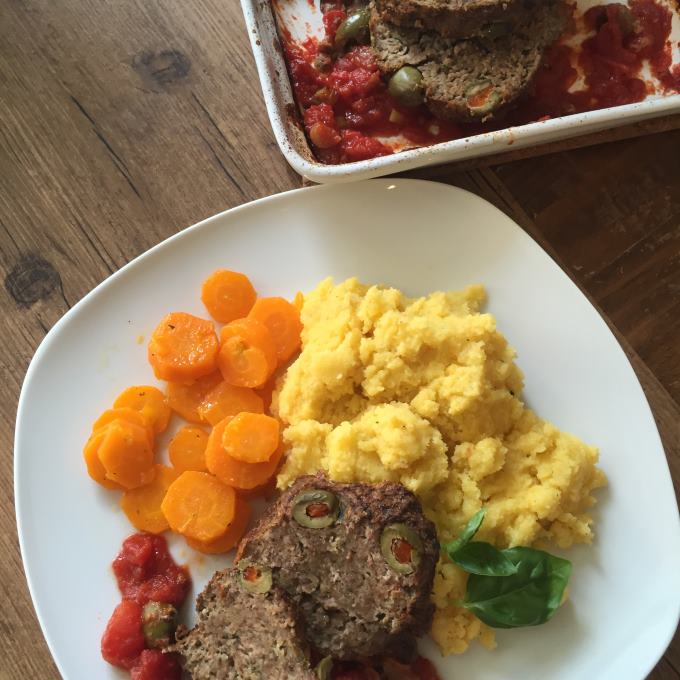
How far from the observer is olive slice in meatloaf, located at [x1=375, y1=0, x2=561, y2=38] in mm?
2848

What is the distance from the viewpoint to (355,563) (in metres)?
2.49

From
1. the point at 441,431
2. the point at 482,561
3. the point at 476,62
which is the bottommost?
the point at 482,561

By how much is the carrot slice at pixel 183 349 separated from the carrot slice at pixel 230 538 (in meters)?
0.56

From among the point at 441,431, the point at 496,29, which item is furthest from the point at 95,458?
the point at 496,29

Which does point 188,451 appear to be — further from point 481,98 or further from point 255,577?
point 481,98

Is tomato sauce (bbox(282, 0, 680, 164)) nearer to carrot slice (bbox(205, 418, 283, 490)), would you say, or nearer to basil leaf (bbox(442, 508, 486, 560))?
carrot slice (bbox(205, 418, 283, 490))

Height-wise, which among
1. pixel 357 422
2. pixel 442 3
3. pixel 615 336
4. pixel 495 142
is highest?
pixel 442 3

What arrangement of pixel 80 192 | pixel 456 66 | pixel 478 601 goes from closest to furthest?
pixel 478 601 < pixel 456 66 < pixel 80 192

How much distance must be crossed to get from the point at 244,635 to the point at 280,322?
1.23m

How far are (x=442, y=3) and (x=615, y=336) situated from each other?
162cm

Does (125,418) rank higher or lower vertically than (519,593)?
higher

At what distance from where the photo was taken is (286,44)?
3.17 metres

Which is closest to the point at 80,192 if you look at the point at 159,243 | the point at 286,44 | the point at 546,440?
the point at 159,243

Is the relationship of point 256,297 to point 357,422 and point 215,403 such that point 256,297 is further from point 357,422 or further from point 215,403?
point 357,422
